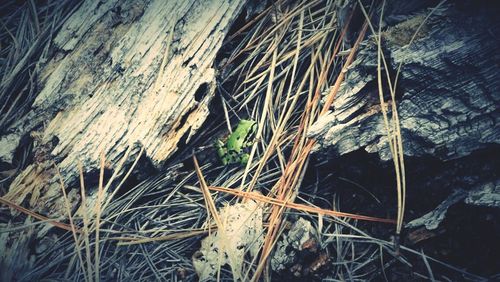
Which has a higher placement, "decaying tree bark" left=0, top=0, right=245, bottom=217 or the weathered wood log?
"decaying tree bark" left=0, top=0, right=245, bottom=217

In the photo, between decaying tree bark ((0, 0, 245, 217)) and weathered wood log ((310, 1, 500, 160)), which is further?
decaying tree bark ((0, 0, 245, 217))

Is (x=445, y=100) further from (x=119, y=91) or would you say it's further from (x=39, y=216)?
(x=39, y=216)

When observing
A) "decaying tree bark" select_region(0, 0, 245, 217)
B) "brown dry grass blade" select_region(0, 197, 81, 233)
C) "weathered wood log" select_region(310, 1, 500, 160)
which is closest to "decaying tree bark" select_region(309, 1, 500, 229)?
"weathered wood log" select_region(310, 1, 500, 160)

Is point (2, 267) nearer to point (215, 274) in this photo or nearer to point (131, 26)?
point (215, 274)

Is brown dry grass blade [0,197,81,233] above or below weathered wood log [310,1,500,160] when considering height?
above

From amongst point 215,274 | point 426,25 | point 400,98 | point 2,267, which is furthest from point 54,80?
point 426,25

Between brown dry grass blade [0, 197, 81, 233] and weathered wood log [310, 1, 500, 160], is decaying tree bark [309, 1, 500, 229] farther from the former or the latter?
brown dry grass blade [0, 197, 81, 233]

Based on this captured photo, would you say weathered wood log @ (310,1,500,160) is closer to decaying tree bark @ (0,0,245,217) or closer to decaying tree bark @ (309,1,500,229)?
decaying tree bark @ (309,1,500,229)

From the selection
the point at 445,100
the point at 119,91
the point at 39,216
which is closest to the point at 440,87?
the point at 445,100
